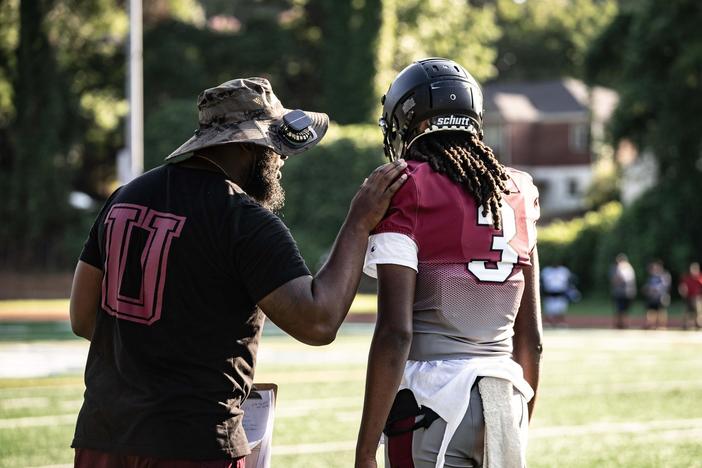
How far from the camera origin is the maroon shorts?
3.66 m

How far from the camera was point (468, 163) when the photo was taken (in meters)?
3.90

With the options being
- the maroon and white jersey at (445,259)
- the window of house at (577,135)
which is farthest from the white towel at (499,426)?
the window of house at (577,135)

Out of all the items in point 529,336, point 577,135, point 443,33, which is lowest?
point 529,336

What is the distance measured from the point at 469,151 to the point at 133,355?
1238 mm

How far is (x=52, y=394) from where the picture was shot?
43.3 ft

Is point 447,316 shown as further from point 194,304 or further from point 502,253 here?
point 194,304

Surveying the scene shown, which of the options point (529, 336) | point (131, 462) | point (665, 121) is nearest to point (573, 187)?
point (665, 121)

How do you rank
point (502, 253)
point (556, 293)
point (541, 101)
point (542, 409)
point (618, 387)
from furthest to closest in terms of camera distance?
point (541, 101) → point (556, 293) → point (618, 387) → point (542, 409) → point (502, 253)

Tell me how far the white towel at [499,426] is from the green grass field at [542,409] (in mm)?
5281

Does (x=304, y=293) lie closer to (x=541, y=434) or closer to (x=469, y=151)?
(x=469, y=151)

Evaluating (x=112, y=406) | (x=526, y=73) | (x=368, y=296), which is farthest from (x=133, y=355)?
(x=526, y=73)

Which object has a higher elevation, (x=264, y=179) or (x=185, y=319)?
(x=264, y=179)

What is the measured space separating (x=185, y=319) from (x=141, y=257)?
0.24 meters

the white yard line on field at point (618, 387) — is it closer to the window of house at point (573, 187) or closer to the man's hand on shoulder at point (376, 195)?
the man's hand on shoulder at point (376, 195)
